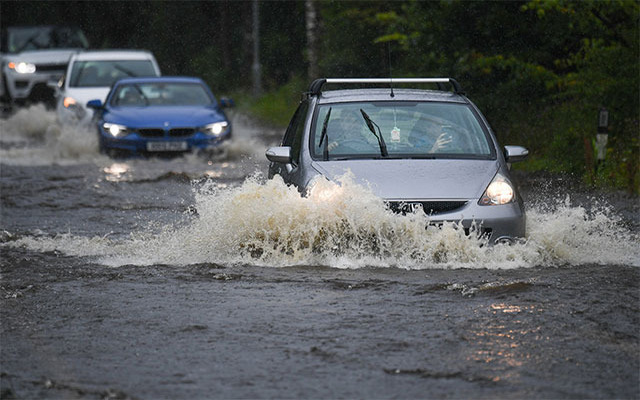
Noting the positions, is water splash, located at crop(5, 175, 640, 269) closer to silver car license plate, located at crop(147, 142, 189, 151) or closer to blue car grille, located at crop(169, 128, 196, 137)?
silver car license plate, located at crop(147, 142, 189, 151)

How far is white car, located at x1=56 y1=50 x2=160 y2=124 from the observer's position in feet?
72.1

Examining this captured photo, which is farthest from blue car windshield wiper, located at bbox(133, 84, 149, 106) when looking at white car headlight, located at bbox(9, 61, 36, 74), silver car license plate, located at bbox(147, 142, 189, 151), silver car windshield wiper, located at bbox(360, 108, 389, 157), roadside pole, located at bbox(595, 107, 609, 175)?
white car headlight, located at bbox(9, 61, 36, 74)

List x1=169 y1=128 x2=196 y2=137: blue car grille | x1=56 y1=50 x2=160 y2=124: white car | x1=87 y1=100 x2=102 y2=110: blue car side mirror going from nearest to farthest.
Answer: x1=169 y1=128 x2=196 y2=137: blue car grille → x1=87 y1=100 x2=102 y2=110: blue car side mirror → x1=56 y1=50 x2=160 y2=124: white car

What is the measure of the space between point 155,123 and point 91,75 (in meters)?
5.24

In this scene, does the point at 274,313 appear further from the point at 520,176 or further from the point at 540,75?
the point at 540,75

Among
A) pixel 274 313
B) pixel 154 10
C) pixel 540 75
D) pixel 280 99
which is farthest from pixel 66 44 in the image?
pixel 274 313

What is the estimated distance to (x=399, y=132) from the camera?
10.1 metres

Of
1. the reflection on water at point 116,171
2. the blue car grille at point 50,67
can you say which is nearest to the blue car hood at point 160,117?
the reflection on water at point 116,171

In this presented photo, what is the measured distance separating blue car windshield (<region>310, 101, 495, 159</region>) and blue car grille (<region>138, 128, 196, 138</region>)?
8.81m

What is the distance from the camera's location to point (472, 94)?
64.1 ft

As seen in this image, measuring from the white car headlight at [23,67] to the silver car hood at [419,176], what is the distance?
24.9 meters

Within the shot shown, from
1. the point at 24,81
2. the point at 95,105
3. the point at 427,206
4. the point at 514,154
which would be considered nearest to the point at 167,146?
the point at 95,105

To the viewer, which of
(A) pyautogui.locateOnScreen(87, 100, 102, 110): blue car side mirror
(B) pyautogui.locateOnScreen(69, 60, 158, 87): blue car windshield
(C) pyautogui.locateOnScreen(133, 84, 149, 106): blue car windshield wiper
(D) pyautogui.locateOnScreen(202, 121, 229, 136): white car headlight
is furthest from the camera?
(B) pyautogui.locateOnScreen(69, 60, 158, 87): blue car windshield

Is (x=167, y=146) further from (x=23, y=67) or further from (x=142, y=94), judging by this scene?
(x=23, y=67)
